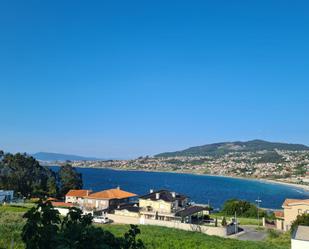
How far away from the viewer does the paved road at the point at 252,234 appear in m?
36.9

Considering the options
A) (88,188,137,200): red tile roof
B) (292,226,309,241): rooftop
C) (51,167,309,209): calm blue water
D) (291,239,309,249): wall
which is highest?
(88,188,137,200): red tile roof

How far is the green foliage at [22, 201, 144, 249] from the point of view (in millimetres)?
5128

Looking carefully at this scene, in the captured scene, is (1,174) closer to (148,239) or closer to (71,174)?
(71,174)

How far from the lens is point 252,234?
129 ft

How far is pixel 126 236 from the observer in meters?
5.67

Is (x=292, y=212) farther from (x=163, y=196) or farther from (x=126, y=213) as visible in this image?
(x=126, y=213)

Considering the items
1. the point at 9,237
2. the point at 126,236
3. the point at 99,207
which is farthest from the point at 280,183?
the point at 126,236

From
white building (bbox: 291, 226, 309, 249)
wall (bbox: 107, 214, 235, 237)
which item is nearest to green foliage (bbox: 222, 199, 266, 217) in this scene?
wall (bbox: 107, 214, 235, 237)

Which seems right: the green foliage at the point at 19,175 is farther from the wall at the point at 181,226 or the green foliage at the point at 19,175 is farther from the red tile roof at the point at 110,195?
the wall at the point at 181,226

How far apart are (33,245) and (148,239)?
71.0 feet

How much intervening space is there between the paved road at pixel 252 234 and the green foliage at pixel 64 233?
110 ft

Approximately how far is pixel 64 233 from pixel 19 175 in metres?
60.2

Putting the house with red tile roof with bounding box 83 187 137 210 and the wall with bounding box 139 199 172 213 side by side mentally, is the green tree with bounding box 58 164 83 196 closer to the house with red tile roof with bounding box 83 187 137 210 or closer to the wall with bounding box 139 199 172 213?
the house with red tile roof with bounding box 83 187 137 210

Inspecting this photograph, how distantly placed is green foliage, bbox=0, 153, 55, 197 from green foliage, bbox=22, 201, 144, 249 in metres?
58.0
